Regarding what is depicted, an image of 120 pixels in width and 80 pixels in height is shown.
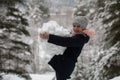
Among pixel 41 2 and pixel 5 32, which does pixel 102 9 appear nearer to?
pixel 5 32

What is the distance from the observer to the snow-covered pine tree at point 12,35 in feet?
47.3

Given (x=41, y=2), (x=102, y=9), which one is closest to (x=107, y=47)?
(x=102, y=9)

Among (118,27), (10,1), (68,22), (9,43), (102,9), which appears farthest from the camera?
(68,22)

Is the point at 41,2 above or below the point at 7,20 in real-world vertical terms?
above

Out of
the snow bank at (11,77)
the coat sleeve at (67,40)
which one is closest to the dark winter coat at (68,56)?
the coat sleeve at (67,40)

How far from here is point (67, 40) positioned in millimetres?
5285

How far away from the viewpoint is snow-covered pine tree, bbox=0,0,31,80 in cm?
1441

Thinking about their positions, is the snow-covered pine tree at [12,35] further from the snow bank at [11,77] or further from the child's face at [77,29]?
the child's face at [77,29]

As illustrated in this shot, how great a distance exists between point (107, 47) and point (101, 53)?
1.04ft

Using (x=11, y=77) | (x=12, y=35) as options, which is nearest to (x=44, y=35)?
(x=11, y=77)

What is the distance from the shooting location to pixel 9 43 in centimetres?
1507

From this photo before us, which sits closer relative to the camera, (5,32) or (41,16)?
(5,32)

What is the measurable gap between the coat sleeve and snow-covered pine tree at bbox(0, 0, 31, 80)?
8.89 metres

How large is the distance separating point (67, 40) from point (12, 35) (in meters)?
10.2
